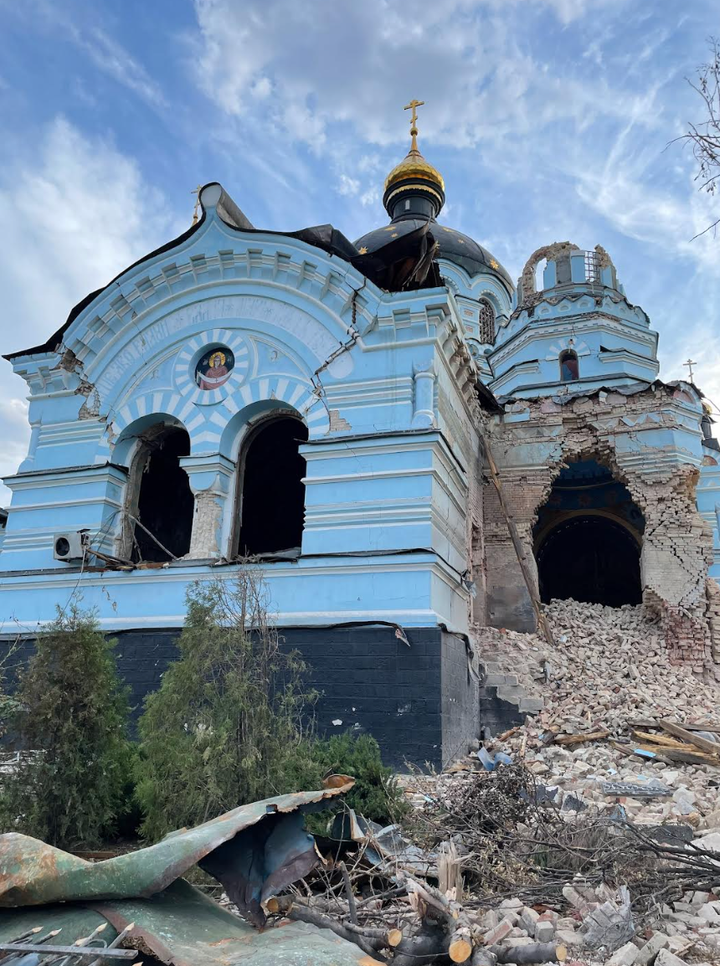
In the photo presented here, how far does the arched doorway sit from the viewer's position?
18.1 metres

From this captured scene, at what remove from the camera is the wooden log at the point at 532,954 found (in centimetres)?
340

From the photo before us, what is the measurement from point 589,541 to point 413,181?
10689 mm

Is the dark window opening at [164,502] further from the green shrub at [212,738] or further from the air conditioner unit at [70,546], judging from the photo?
the green shrub at [212,738]

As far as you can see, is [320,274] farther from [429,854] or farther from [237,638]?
[429,854]

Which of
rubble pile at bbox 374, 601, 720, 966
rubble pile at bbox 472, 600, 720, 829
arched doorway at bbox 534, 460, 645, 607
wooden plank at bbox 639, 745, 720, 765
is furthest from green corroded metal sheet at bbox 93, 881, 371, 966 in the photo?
arched doorway at bbox 534, 460, 645, 607

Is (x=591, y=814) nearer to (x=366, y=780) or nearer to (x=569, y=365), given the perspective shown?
(x=366, y=780)

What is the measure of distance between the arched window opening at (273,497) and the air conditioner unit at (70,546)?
170 inches

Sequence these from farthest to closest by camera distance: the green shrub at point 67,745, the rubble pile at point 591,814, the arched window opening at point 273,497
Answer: the arched window opening at point 273,497 → the green shrub at point 67,745 → the rubble pile at point 591,814

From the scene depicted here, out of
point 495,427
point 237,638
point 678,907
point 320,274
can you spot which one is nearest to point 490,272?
point 495,427

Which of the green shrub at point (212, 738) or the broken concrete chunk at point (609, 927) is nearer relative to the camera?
the broken concrete chunk at point (609, 927)

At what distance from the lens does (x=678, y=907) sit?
400 centimetres

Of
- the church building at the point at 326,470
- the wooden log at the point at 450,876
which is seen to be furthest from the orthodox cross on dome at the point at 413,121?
the wooden log at the point at 450,876

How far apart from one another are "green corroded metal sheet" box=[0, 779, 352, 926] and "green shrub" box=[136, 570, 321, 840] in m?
1.30

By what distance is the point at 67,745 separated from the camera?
220 inches
